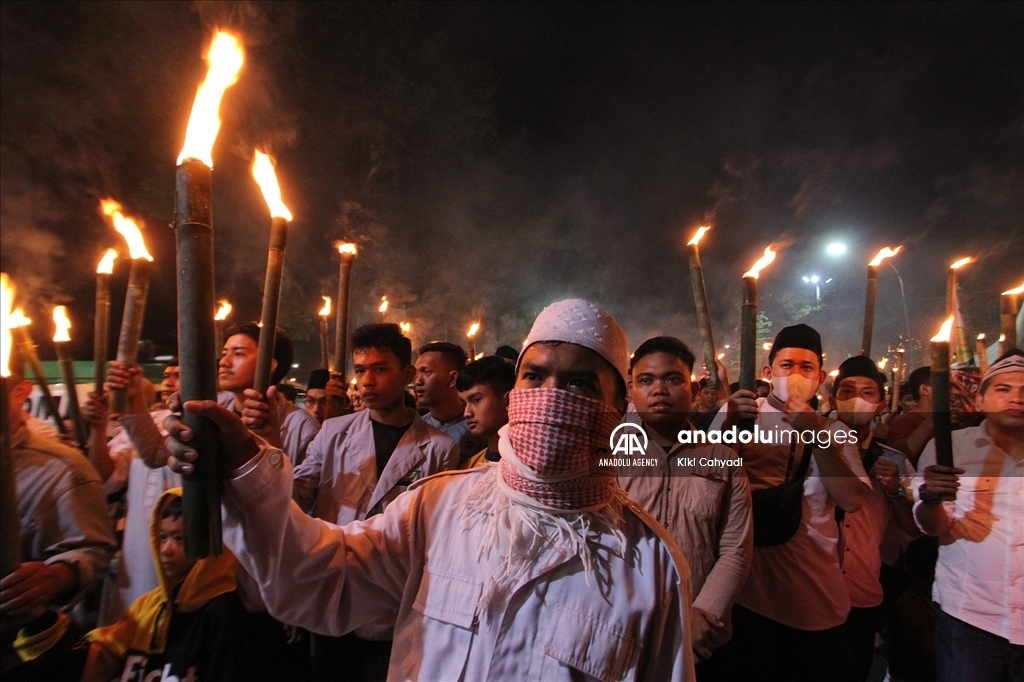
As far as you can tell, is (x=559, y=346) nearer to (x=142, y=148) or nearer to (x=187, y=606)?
(x=187, y=606)

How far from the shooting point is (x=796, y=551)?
327 cm

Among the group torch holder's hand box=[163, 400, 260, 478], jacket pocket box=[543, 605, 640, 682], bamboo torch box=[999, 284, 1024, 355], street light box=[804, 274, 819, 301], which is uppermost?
street light box=[804, 274, 819, 301]

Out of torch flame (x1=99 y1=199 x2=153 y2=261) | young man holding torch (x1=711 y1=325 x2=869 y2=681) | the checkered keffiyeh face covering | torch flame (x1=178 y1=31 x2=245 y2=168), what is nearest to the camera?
torch flame (x1=178 y1=31 x2=245 y2=168)

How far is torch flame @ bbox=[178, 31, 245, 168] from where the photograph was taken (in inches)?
52.5

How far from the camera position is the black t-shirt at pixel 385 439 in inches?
143

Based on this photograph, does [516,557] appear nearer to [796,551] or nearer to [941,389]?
[941,389]

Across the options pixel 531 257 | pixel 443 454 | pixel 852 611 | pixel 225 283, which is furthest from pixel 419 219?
pixel 852 611

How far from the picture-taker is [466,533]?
170 cm

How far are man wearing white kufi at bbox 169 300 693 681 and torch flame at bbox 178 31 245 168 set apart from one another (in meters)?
0.74

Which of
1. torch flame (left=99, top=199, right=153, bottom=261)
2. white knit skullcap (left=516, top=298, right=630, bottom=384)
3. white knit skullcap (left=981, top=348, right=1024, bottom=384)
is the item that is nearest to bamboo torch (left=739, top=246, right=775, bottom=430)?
white knit skullcap (left=516, top=298, right=630, bottom=384)

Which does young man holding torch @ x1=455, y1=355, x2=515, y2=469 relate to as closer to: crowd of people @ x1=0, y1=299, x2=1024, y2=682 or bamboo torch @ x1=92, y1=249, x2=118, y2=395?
crowd of people @ x1=0, y1=299, x2=1024, y2=682

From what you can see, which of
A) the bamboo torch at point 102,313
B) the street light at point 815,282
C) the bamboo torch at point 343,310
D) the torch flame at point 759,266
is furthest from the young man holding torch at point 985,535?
the street light at point 815,282

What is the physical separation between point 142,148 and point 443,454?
49.2ft

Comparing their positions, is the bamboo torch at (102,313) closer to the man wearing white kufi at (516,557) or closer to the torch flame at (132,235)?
the torch flame at (132,235)
